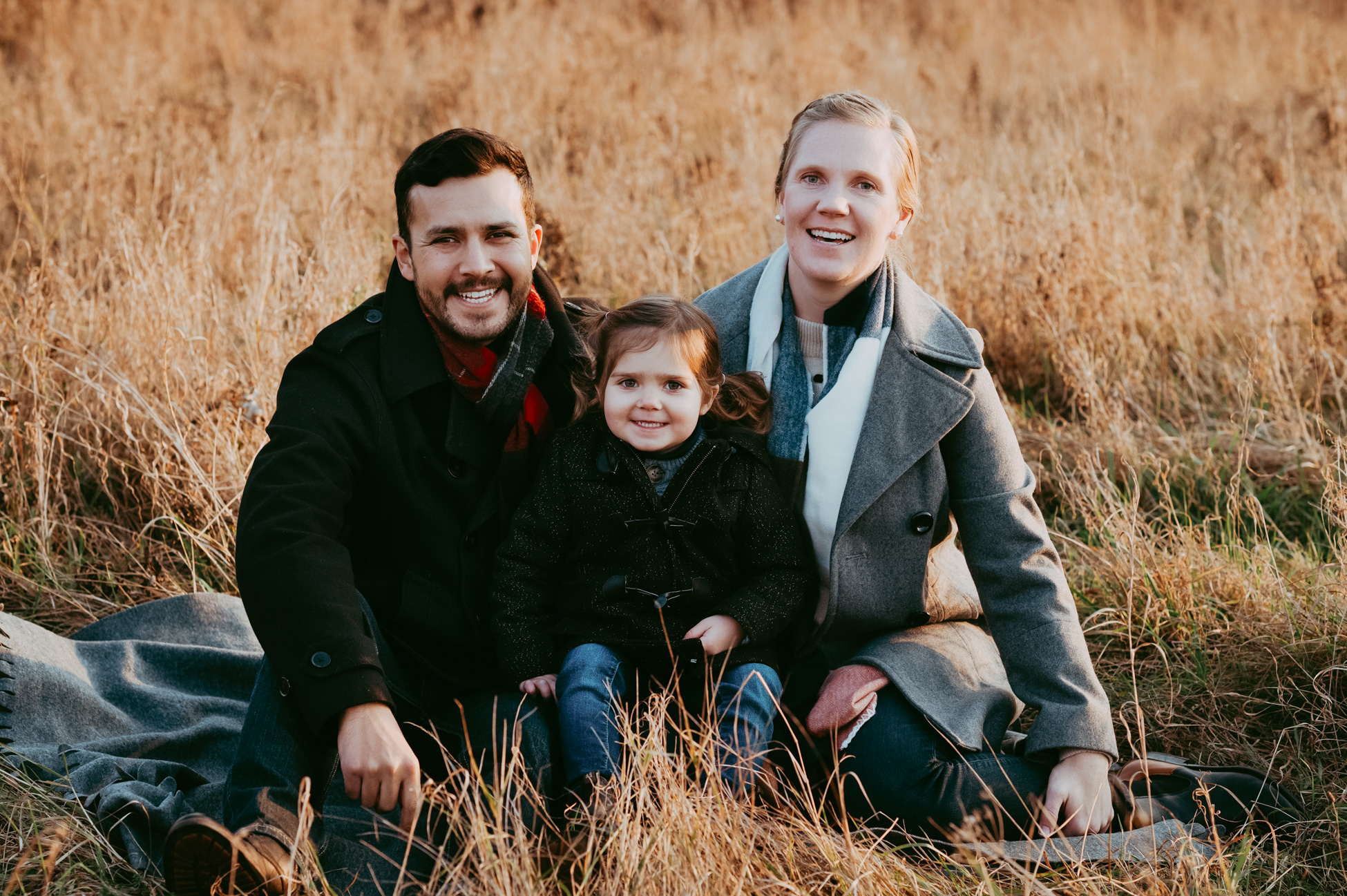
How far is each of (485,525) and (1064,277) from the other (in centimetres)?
301

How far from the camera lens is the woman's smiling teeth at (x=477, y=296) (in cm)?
264

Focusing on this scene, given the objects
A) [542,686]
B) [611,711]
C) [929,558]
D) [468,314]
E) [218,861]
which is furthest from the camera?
[929,558]

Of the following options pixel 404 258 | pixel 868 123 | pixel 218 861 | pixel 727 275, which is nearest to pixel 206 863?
pixel 218 861

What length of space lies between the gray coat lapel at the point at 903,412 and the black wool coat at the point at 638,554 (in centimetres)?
19

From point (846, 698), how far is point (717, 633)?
0.34 meters

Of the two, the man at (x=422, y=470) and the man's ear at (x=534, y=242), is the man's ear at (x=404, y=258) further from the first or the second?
the man's ear at (x=534, y=242)

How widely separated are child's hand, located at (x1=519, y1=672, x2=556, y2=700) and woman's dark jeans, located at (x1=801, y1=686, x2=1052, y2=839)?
606mm

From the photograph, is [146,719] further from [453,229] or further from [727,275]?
[727,275]

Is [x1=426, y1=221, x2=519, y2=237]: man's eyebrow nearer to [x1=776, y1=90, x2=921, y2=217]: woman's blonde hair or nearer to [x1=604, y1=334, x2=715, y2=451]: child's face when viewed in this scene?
[x1=604, y1=334, x2=715, y2=451]: child's face

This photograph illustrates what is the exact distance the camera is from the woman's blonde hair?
2.67 m

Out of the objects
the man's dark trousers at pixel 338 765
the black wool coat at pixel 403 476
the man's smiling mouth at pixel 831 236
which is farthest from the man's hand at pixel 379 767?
the man's smiling mouth at pixel 831 236

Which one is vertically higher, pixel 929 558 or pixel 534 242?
pixel 534 242

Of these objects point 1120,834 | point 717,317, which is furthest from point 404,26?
point 1120,834

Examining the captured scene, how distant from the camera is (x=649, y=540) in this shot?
2562 mm
